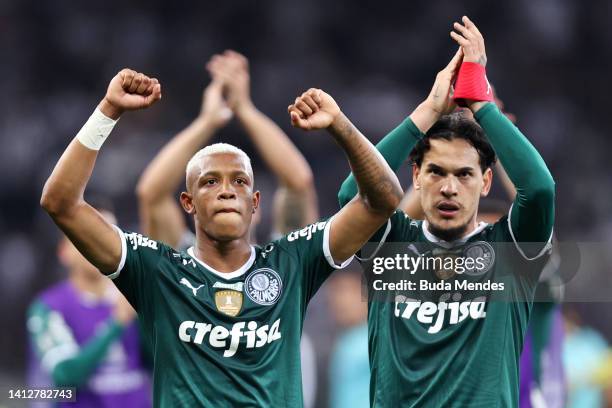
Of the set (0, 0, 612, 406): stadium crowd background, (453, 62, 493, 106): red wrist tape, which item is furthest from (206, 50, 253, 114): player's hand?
(0, 0, 612, 406): stadium crowd background

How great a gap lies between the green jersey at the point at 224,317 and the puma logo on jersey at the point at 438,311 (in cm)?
35

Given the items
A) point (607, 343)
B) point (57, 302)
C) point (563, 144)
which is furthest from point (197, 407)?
point (563, 144)

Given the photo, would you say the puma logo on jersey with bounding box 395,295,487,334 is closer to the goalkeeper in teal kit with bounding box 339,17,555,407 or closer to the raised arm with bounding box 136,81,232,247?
the goalkeeper in teal kit with bounding box 339,17,555,407

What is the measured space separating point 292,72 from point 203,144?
235 inches

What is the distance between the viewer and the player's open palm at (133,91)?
395 cm

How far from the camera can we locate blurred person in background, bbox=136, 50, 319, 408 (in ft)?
20.1

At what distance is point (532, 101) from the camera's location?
12203mm

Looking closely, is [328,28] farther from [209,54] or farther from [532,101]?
[532,101]

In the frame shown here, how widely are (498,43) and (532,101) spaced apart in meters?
0.82

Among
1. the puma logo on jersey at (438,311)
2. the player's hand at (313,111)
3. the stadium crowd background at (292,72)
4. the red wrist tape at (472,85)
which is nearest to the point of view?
the player's hand at (313,111)

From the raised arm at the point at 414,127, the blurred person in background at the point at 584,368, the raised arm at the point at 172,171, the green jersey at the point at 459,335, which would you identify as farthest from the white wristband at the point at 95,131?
the blurred person in background at the point at 584,368

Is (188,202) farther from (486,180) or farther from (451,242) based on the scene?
(486,180)

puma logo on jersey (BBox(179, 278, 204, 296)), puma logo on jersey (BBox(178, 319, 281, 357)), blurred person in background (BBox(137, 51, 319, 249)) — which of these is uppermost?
blurred person in background (BBox(137, 51, 319, 249))

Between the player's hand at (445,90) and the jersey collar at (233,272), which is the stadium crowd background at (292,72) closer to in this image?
the player's hand at (445,90)
